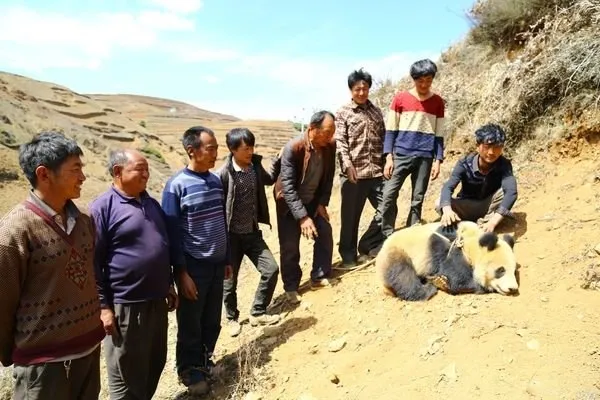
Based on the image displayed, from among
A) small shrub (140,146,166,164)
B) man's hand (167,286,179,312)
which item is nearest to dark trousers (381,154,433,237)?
man's hand (167,286,179,312)

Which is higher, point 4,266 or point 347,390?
point 4,266

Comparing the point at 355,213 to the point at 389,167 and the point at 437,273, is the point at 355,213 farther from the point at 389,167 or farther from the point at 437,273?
the point at 437,273

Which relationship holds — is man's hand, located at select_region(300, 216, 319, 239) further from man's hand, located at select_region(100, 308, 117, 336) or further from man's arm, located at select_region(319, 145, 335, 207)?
man's hand, located at select_region(100, 308, 117, 336)

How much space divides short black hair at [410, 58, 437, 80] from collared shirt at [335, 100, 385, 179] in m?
0.60

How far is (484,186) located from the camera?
4441 millimetres

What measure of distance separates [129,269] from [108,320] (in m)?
0.34

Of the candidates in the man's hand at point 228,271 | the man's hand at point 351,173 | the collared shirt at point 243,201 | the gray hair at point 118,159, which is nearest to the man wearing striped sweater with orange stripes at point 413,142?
the man's hand at point 351,173

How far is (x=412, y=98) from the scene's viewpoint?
191 inches

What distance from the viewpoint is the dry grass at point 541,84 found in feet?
17.2

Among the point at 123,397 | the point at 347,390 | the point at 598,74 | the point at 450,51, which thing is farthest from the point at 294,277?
the point at 450,51

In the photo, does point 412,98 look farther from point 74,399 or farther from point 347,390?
point 74,399

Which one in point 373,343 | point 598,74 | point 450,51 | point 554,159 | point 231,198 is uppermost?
point 450,51

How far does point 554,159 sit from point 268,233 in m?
5.28

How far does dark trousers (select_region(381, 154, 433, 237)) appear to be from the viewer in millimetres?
4848
